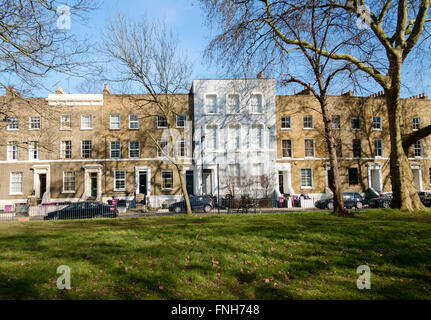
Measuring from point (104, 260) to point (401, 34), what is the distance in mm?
14670

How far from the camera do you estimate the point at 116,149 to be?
Result: 3186 centimetres

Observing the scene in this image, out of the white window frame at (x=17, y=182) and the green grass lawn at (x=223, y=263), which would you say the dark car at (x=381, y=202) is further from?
the white window frame at (x=17, y=182)

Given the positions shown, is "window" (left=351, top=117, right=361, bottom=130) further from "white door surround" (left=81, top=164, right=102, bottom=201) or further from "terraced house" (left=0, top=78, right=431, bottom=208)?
"white door surround" (left=81, top=164, right=102, bottom=201)

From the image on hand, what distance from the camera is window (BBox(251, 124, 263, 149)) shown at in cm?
3231

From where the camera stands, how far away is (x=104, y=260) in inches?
236

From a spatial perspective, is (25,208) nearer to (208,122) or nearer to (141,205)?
(141,205)

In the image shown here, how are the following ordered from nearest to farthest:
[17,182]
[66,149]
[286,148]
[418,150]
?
[17,182]
[66,149]
[286,148]
[418,150]

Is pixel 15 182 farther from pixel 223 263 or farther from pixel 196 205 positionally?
pixel 223 263

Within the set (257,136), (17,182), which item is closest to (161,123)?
(257,136)

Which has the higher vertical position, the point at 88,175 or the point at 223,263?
the point at 88,175

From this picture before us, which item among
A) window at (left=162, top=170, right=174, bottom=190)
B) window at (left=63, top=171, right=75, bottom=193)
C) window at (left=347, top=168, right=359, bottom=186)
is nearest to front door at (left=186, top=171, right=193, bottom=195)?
window at (left=162, top=170, right=174, bottom=190)

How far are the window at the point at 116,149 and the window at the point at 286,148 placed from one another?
18.5 m

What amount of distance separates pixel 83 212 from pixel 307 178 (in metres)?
23.5
